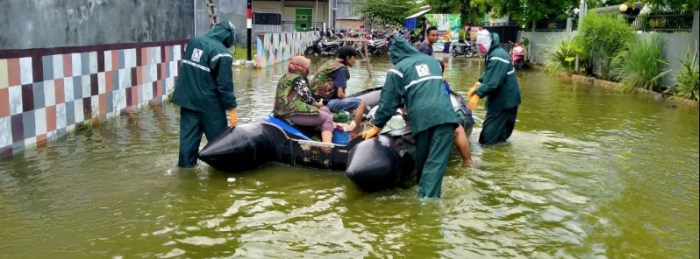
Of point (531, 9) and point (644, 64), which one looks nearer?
point (644, 64)

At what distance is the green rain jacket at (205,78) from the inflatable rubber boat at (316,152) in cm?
37

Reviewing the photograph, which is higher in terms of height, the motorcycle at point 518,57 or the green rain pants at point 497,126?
the motorcycle at point 518,57

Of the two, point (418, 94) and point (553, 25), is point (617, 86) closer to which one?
point (553, 25)

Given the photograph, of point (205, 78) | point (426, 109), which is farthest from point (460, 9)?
point (426, 109)

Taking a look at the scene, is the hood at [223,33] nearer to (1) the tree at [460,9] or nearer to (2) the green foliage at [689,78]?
(2) the green foliage at [689,78]

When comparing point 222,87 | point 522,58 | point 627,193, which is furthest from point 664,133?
point 522,58

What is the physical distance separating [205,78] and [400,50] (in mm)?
1968

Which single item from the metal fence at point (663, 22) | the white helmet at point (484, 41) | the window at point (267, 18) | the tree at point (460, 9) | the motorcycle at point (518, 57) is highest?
the tree at point (460, 9)

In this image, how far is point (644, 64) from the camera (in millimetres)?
13625

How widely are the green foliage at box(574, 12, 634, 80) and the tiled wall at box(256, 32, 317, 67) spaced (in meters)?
9.01

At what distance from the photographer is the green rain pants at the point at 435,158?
536cm

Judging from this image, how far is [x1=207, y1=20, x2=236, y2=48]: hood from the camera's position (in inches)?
251

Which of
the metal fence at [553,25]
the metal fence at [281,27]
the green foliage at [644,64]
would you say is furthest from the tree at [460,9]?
the green foliage at [644,64]

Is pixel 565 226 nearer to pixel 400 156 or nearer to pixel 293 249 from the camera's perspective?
pixel 400 156
